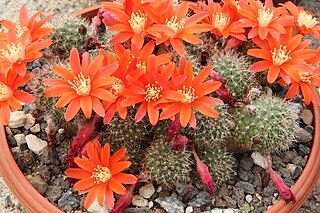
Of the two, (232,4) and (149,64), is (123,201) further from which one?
(232,4)

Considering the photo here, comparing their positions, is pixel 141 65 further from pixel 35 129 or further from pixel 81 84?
pixel 35 129

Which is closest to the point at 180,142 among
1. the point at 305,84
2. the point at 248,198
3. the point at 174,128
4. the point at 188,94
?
the point at 174,128

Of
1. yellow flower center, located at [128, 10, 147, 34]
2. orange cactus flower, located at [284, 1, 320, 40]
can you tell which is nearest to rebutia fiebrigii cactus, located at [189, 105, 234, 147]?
yellow flower center, located at [128, 10, 147, 34]

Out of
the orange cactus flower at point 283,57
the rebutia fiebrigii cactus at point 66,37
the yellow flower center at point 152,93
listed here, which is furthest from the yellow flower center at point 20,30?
the orange cactus flower at point 283,57

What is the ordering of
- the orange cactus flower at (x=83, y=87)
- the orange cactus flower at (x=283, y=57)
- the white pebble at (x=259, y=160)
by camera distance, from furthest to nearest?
the white pebble at (x=259, y=160) → the orange cactus flower at (x=283, y=57) → the orange cactus flower at (x=83, y=87)

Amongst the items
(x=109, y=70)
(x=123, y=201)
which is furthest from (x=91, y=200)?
(x=109, y=70)

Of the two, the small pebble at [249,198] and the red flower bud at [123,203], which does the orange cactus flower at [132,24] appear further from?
the small pebble at [249,198]
